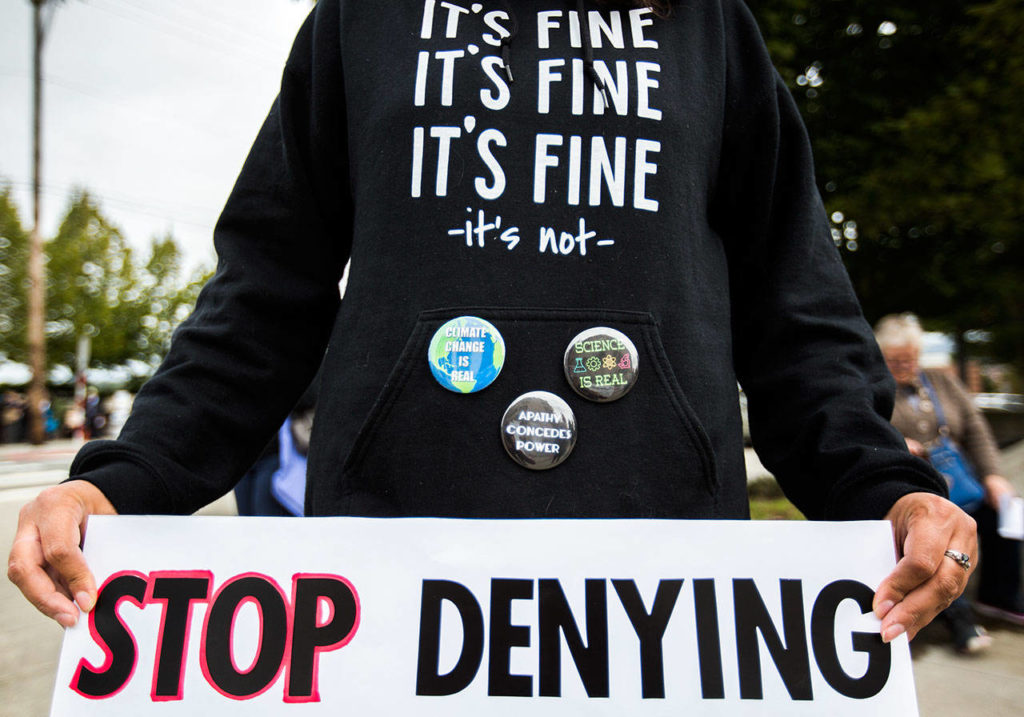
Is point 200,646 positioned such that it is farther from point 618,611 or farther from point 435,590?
point 618,611

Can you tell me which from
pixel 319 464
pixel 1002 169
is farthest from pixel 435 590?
pixel 1002 169

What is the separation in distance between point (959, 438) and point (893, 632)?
3.75 meters

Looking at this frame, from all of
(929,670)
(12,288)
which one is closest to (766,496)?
(929,670)

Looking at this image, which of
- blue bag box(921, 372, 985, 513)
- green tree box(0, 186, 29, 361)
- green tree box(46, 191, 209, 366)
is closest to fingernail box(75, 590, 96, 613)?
blue bag box(921, 372, 985, 513)

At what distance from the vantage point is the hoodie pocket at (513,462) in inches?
37.9

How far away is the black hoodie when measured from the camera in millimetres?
976

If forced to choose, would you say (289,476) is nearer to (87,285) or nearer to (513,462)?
(513,462)

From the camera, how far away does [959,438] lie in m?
4.06

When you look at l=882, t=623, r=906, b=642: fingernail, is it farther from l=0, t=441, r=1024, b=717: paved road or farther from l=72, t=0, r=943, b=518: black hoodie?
l=0, t=441, r=1024, b=717: paved road

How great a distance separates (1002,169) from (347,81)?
7.26 m

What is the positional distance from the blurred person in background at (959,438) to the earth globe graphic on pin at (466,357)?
3519 mm

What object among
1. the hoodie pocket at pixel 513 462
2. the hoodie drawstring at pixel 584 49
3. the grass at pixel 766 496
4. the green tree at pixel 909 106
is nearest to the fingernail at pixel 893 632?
the hoodie pocket at pixel 513 462

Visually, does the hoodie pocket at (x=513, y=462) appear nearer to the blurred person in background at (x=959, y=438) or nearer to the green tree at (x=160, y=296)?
the blurred person in background at (x=959, y=438)

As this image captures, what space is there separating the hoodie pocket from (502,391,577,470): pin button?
0.01m
